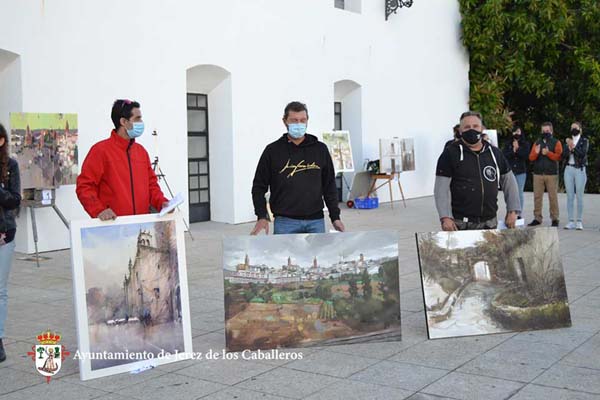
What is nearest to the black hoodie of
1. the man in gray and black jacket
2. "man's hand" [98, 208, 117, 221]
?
the man in gray and black jacket

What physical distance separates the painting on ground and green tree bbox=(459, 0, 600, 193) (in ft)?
22.7

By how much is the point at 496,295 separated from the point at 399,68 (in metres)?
12.5

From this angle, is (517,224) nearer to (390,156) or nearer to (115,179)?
(115,179)

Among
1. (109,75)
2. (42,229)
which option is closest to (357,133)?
(109,75)

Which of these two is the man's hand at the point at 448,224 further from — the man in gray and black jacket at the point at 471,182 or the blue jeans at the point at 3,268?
the blue jeans at the point at 3,268

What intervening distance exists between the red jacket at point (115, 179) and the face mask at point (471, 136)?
268 centimetres

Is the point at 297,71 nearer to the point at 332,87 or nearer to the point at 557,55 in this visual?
the point at 332,87

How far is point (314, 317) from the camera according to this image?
5.73 m

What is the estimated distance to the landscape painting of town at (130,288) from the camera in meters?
5.11

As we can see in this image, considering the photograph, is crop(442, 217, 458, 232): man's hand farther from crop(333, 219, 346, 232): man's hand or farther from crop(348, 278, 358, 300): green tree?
crop(348, 278, 358, 300): green tree

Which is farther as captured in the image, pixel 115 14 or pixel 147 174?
pixel 115 14

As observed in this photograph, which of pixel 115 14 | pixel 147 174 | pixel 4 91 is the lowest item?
pixel 147 174

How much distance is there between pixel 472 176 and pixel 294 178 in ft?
5.09

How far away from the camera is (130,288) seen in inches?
210
